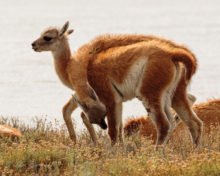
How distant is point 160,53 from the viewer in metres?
10.2

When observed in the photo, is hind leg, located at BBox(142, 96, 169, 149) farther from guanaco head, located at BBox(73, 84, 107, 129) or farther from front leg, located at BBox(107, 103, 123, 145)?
guanaco head, located at BBox(73, 84, 107, 129)

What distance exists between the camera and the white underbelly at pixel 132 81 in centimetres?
1019

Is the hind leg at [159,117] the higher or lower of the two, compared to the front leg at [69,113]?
higher

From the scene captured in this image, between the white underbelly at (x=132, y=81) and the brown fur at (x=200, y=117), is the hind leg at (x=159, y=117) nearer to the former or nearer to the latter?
the white underbelly at (x=132, y=81)

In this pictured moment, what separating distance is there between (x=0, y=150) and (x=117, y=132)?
2.20 metres

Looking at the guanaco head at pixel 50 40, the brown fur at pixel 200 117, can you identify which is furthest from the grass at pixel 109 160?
the guanaco head at pixel 50 40

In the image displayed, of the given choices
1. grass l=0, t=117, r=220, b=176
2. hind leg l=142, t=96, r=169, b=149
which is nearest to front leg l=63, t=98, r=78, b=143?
grass l=0, t=117, r=220, b=176

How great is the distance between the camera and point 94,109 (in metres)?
10.2

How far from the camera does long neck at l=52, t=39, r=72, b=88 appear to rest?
11069mm

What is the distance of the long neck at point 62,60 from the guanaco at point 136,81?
105 millimetres

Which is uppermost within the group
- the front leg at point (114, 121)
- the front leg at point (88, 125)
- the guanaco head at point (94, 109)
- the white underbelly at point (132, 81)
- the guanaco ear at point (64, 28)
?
the guanaco ear at point (64, 28)

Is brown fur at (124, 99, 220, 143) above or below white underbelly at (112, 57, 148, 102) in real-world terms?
below

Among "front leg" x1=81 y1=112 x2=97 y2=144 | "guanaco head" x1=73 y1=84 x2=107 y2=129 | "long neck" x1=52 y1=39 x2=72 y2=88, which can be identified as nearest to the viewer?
"guanaco head" x1=73 y1=84 x2=107 y2=129

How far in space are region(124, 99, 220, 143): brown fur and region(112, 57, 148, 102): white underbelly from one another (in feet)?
6.05
